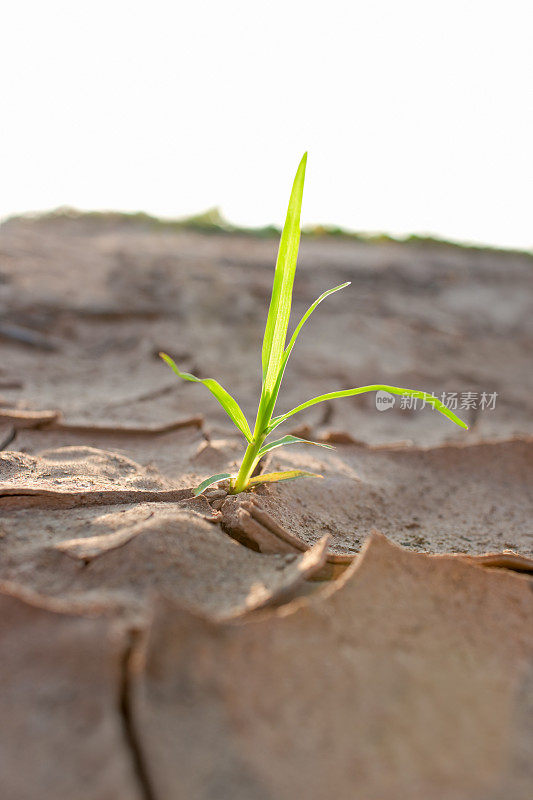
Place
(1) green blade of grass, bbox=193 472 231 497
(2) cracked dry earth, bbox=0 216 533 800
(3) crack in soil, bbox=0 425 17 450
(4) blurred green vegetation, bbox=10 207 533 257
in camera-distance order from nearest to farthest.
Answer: (2) cracked dry earth, bbox=0 216 533 800 < (1) green blade of grass, bbox=193 472 231 497 < (3) crack in soil, bbox=0 425 17 450 < (4) blurred green vegetation, bbox=10 207 533 257

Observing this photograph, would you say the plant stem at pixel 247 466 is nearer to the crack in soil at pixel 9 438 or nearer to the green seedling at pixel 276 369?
the green seedling at pixel 276 369

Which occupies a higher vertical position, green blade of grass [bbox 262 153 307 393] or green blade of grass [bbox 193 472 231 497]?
green blade of grass [bbox 262 153 307 393]

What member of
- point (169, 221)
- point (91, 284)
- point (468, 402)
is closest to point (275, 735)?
point (468, 402)

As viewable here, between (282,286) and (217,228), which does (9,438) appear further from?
(217,228)

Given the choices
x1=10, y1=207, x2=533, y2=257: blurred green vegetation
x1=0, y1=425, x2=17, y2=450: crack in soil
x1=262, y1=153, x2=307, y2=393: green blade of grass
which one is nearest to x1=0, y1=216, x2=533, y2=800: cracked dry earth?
x1=0, y1=425, x2=17, y2=450: crack in soil

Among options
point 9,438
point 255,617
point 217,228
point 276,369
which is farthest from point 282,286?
point 217,228

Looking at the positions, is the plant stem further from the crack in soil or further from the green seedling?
the crack in soil

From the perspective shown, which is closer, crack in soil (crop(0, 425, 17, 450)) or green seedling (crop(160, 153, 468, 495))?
green seedling (crop(160, 153, 468, 495))

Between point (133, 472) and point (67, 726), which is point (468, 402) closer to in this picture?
point (133, 472)
